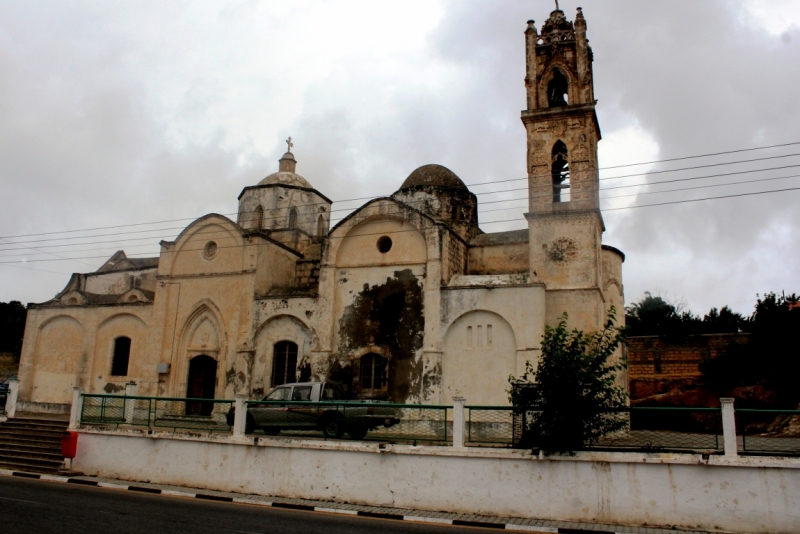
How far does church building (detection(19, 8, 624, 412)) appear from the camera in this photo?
19.1 metres

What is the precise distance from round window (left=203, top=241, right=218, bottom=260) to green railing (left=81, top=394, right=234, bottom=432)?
826cm

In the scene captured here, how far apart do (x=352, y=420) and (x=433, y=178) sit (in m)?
14.2

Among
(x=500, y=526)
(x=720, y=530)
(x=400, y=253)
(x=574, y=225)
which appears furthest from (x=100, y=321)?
(x=720, y=530)

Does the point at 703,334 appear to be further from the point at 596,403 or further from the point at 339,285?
the point at 596,403

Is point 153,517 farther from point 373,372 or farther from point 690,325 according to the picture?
point 690,325

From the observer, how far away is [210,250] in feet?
77.1

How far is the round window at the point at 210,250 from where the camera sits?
2336 centimetres

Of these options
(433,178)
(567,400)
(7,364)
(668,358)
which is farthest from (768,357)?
(7,364)

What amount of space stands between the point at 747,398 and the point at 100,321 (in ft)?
78.5

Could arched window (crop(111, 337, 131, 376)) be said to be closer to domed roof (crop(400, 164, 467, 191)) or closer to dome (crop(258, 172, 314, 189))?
dome (crop(258, 172, 314, 189))

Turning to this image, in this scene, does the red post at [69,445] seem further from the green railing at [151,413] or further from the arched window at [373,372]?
the arched window at [373,372]

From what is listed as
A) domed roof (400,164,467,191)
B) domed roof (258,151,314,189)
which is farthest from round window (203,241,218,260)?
domed roof (400,164,467,191)

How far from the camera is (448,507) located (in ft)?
38.1

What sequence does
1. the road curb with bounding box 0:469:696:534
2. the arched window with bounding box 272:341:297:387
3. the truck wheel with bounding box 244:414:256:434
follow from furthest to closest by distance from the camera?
the arched window with bounding box 272:341:297:387 < the truck wheel with bounding box 244:414:256:434 < the road curb with bounding box 0:469:696:534
